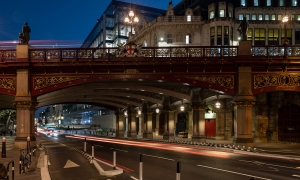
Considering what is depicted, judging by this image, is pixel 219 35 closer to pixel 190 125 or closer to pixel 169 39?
pixel 169 39

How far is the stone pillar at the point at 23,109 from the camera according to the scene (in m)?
25.9

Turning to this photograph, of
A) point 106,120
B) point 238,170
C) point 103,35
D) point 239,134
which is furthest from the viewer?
point 103,35

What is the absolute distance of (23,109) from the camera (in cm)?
2608

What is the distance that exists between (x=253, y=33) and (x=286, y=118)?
77.3 ft

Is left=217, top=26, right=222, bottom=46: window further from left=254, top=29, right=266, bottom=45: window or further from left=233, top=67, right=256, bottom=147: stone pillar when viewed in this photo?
left=233, top=67, right=256, bottom=147: stone pillar

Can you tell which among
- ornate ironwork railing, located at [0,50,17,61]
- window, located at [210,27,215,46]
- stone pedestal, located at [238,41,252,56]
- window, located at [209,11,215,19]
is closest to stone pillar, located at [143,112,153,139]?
window, located at [210,27,215,46]

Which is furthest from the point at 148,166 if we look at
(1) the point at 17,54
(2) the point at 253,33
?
(2) the point at 253,33

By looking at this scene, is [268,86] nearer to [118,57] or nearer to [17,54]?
[118,57]

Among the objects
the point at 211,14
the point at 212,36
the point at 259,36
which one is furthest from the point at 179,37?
the point at 259,36

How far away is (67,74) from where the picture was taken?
2706 centimetres

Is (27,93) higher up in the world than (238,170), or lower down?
higher up

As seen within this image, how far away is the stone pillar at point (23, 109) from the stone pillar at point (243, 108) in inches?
629

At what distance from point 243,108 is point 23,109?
17.0m

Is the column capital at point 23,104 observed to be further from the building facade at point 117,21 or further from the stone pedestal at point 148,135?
the building facade at point 117,21
